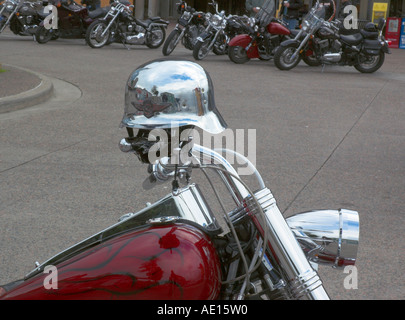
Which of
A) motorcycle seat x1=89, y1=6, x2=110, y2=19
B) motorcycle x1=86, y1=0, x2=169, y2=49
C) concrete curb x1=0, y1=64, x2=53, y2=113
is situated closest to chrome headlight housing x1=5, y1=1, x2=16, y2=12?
motorcycle seat x1=89, y1=6, x2=110, y2=19

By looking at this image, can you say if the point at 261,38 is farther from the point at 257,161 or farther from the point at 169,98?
the point at 169,98

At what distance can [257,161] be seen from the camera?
21.5 ft

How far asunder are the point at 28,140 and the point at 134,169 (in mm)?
1660

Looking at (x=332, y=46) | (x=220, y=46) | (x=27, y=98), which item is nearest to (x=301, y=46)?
(x=332, y=46)

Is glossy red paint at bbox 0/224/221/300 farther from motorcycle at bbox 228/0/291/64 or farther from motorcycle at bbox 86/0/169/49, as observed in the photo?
motorcycle at bbox 86/0/169/49

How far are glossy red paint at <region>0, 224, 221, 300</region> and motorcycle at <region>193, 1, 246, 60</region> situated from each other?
44.5 ft

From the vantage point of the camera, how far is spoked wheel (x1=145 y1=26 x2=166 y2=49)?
17625 millimetres

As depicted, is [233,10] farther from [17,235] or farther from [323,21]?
[17,235]

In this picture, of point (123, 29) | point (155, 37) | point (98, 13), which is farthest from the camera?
point (155, 37)

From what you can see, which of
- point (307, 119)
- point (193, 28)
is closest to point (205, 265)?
point (307, 119)

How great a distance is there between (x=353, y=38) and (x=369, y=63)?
71cm

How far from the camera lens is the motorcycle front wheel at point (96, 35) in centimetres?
1655

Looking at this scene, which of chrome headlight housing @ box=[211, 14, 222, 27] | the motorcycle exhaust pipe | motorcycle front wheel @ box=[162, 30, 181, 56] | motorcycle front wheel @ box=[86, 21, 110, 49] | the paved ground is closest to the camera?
the motorcycle exhaust pipe
